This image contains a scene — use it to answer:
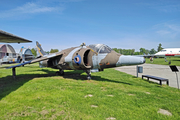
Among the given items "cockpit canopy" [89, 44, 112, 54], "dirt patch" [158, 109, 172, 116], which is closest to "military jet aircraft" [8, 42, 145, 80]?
"cockpit canopy" [89, 44, 112, 54]

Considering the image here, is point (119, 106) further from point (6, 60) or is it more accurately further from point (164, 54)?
point (164, 54)

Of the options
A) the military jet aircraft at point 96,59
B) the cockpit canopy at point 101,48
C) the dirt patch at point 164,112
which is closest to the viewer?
the dirt patch at point 164,112

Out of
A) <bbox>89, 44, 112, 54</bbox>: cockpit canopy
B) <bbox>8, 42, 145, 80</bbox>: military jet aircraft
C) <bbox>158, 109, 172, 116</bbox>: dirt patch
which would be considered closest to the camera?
<bbox>158, 109, 172, 116</bbox>: dirt patch

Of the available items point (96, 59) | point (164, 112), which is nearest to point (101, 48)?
point (96, 59)

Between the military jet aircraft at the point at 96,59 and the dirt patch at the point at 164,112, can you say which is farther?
the military jet aircraft at the point at 96,59

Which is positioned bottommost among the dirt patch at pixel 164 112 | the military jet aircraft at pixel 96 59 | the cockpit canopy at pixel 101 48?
the dirt patch at pixel 164 112

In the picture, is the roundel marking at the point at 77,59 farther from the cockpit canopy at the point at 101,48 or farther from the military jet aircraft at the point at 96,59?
the cockpit canopy at the point at 101,48

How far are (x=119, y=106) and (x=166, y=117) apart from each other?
156 centimetres

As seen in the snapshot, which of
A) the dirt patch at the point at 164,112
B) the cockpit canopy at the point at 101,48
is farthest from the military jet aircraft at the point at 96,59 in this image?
the dirt patch at the point at 164,112

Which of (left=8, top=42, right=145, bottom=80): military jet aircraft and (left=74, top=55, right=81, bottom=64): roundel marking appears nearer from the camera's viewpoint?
(left=8, top=42, right=145, bottom=80): military jet aircraft

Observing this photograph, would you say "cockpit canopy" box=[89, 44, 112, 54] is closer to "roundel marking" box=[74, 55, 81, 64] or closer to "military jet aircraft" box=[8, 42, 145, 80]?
"military jet aircraft" box=[8, 42, 145, 80]

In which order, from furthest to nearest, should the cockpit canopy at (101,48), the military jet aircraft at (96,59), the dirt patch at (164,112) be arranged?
the cockpit canopy at (101,48), the military jet aircraft at (96,59), the dirt patch at (164,112)

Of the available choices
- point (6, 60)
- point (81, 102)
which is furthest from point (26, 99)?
point (6, 60)

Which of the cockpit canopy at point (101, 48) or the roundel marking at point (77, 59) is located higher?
the cockpit canopy at point (101, 48)
